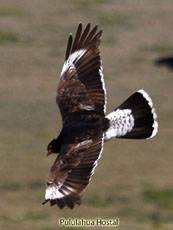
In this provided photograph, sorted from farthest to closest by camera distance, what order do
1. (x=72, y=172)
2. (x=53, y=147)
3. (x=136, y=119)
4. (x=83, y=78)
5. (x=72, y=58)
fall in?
(x=72, y=58), (x=83, y=78), (x=136, y=119), (x=53, y=147), (x=72, y=172)

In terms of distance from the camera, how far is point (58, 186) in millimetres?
9125

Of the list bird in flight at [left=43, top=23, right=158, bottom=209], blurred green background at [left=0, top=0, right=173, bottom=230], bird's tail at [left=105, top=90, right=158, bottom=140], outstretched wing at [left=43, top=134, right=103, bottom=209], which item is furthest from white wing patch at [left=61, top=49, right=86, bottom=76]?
blurred green background at [left=0, top=0, right=173, bottom=230]

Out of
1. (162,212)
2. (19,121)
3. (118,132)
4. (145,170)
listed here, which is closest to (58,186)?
(118,132)

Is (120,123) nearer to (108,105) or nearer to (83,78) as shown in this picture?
(83,78)

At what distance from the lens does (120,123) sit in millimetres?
10445

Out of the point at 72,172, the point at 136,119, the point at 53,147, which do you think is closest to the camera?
the point at 72,172

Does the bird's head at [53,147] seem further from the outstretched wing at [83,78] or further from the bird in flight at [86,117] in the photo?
the outstretched wing at [83,78]

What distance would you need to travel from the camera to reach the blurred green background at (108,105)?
1470cm

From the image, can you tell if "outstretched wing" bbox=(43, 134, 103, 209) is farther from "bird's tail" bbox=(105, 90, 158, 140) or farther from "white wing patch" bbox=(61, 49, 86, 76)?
"white wing patch" bbox=(61, 49, 86, 76)

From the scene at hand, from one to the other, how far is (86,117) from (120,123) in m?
0.39

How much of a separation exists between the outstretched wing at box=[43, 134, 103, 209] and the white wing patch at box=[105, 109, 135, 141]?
1.01 feet

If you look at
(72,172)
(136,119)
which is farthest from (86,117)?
(72,172)

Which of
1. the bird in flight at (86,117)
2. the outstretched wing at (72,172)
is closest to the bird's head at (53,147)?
the bird in flight at (86,117)

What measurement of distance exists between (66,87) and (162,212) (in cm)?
428
